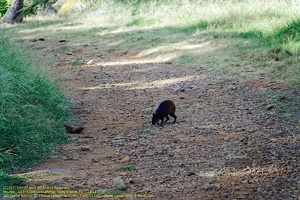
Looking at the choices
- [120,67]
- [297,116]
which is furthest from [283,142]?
[120,67]

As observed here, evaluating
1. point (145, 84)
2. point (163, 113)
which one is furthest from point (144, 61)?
point (163, 113)

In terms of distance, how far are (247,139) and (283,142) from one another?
1.37 feet

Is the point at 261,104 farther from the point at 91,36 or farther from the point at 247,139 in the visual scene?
the point at 91,36

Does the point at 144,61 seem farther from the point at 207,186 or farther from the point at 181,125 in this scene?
the point at 207,186

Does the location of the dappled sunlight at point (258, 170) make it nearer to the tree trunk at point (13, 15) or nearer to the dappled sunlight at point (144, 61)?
the dappled sunlight at point (144, 61)

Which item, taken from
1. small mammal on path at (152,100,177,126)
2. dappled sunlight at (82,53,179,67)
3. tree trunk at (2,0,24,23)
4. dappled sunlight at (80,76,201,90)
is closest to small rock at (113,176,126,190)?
small mammal on path at (152,100,177,126)

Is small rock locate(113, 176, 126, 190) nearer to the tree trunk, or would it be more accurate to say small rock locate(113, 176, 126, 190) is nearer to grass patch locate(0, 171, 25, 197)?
grass patch locate(0, 171, 25, 197)

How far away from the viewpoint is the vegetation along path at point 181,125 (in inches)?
165

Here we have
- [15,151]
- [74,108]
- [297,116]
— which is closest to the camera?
[15,151]

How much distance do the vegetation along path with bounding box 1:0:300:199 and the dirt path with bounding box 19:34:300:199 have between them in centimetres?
1

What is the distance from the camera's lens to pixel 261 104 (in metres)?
6.71

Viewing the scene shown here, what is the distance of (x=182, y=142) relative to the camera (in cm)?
543

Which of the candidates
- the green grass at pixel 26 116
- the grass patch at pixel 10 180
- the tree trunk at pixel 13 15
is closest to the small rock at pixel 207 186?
the grass patch at pixel 10 180

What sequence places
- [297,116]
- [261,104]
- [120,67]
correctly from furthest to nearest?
[120,67] → [261,104] → [297,116]
